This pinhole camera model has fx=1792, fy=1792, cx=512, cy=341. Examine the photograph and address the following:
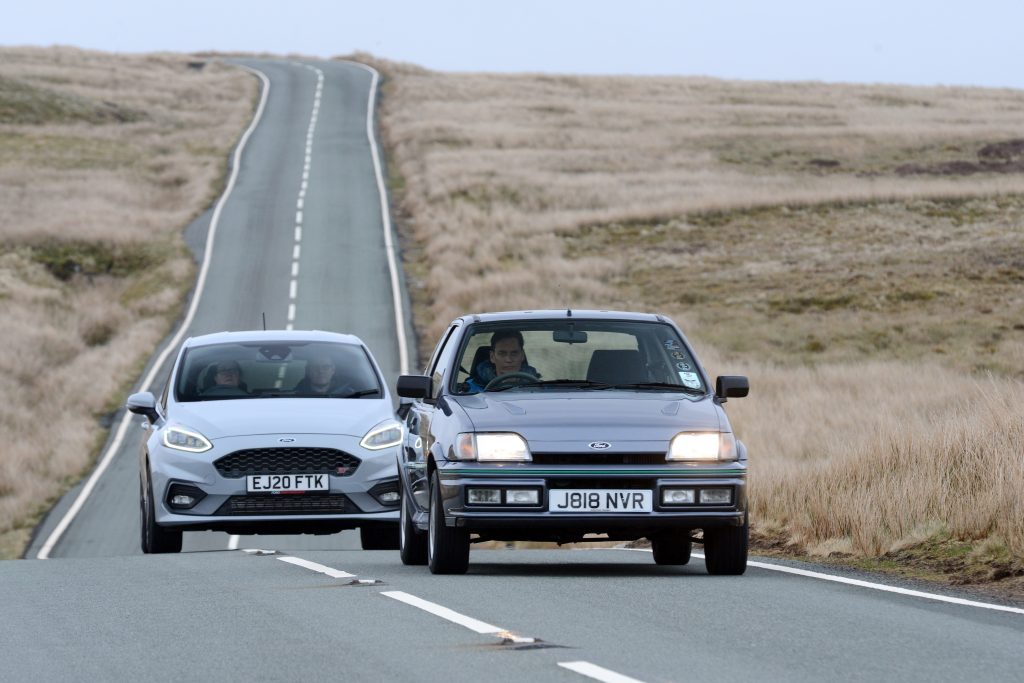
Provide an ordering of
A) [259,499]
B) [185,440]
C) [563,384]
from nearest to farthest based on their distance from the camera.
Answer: [563,384] < [259,499] < [185,440]

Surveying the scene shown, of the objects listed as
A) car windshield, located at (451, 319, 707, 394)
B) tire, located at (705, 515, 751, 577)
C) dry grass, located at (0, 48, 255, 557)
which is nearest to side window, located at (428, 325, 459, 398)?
car windshield, located at (451, 319, 707, 394)

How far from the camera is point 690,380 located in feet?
38.8

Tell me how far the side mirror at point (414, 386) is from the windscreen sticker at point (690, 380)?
1673 mm

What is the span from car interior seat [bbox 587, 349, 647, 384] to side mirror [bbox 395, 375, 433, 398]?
107 centimetres

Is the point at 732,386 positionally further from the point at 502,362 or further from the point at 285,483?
the point at 285,483

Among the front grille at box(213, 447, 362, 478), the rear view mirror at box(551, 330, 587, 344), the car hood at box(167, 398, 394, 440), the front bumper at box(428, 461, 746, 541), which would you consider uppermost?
the rear view mirror at box(551, 330, 587, 344)

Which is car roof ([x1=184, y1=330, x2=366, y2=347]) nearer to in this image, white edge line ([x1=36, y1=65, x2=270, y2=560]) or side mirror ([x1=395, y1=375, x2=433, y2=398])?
white edge line ([x1=36, y1=65, x2=270, y2=560])

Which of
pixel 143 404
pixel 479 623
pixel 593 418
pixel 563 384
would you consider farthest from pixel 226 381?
pixel 479 623

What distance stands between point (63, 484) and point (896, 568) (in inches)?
660

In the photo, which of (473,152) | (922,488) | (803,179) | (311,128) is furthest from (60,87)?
(922,488)

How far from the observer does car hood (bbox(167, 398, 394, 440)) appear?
14562mm

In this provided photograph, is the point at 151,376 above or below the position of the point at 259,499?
below

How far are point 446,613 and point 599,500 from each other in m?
1.60

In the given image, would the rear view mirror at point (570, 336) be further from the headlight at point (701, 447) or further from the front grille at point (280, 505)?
the front grille at point (280, 505)
